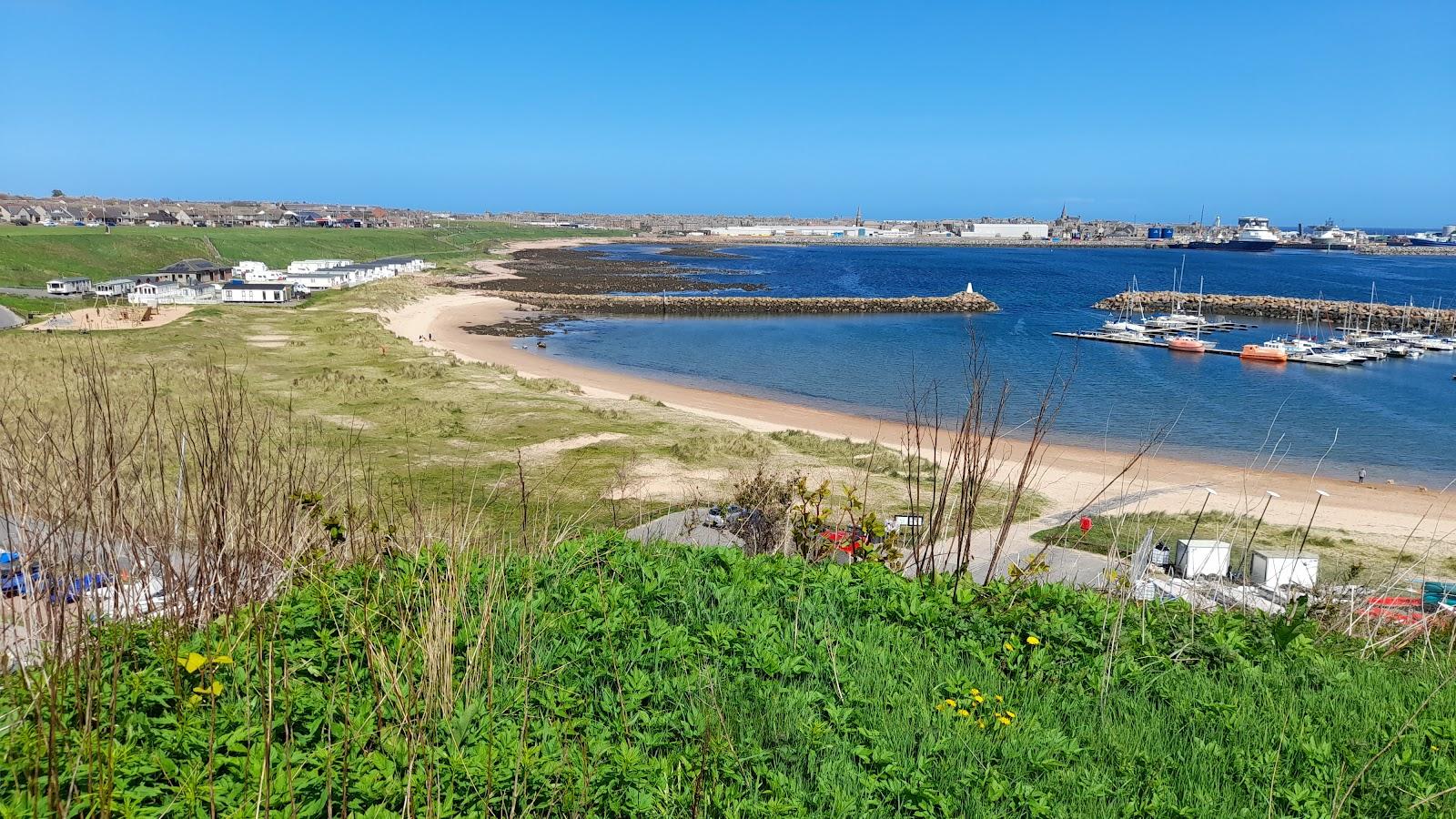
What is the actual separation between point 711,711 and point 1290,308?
67.5 metres

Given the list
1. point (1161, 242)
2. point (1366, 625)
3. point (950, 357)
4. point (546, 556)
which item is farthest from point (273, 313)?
point (1161, 242)

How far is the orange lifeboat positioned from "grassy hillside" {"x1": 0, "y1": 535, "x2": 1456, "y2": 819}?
42123mm

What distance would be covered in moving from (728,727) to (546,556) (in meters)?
2.06

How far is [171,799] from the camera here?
9.01 ft

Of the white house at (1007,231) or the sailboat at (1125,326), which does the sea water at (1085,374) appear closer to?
the sailboat at (1125,326)

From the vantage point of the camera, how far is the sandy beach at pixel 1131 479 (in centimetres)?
1705

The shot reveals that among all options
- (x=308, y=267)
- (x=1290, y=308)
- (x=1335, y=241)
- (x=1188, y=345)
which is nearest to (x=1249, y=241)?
(x=1335, y=241)

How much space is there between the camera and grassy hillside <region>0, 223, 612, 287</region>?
54094 millimetres

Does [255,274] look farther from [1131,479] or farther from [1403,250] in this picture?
[1403,250]

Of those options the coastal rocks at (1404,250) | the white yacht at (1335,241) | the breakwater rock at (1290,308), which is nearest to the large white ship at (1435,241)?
the coastal rocks at (1404,250)

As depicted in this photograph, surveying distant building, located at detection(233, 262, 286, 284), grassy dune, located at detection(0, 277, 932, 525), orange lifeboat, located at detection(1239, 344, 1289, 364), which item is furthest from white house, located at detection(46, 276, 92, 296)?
orange lifeboat, located at detection(1239, 344, 1289, 364)

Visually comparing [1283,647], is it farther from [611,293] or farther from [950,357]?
[611,293]

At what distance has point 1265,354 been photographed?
40844mm

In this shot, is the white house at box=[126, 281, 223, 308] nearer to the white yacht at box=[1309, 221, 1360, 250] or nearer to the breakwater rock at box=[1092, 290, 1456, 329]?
the breakwater rock at box=[1092, 290, 1456, 329]
